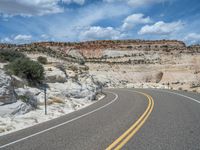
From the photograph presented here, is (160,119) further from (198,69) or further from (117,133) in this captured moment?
(198,69)

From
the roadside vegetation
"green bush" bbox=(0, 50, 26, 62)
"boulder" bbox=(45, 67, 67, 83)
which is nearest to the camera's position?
the roadside vegetation

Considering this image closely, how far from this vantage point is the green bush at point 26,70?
57.9 ft

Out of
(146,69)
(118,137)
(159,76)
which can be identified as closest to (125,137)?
(118,137)

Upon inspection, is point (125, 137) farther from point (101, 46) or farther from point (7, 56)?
point (101, 46)

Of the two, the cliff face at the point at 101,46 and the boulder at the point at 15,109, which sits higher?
the cliff face at the point at 101,46

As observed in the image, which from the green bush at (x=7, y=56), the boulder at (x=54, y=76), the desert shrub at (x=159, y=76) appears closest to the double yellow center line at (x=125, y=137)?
the boulder at (x=54, y=76)

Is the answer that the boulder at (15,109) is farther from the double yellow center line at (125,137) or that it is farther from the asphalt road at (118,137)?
the double yellow center line at (125,137)

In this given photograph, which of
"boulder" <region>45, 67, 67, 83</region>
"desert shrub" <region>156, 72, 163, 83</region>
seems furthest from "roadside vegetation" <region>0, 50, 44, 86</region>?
"desert shrub" <region>156, 72, 163, 83</region>

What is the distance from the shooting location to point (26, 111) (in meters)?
13.1

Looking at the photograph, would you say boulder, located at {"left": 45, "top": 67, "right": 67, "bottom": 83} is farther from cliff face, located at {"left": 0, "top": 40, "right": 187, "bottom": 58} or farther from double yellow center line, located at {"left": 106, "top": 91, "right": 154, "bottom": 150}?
cliff face, located at {"left": 0, "top": 40, "right": 187, "bottom": 58}

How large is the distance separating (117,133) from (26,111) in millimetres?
7034

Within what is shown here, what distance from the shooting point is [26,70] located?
18125 millimetres

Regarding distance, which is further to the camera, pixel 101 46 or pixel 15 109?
pixel 101 46

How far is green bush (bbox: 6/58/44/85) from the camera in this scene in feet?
57.9
